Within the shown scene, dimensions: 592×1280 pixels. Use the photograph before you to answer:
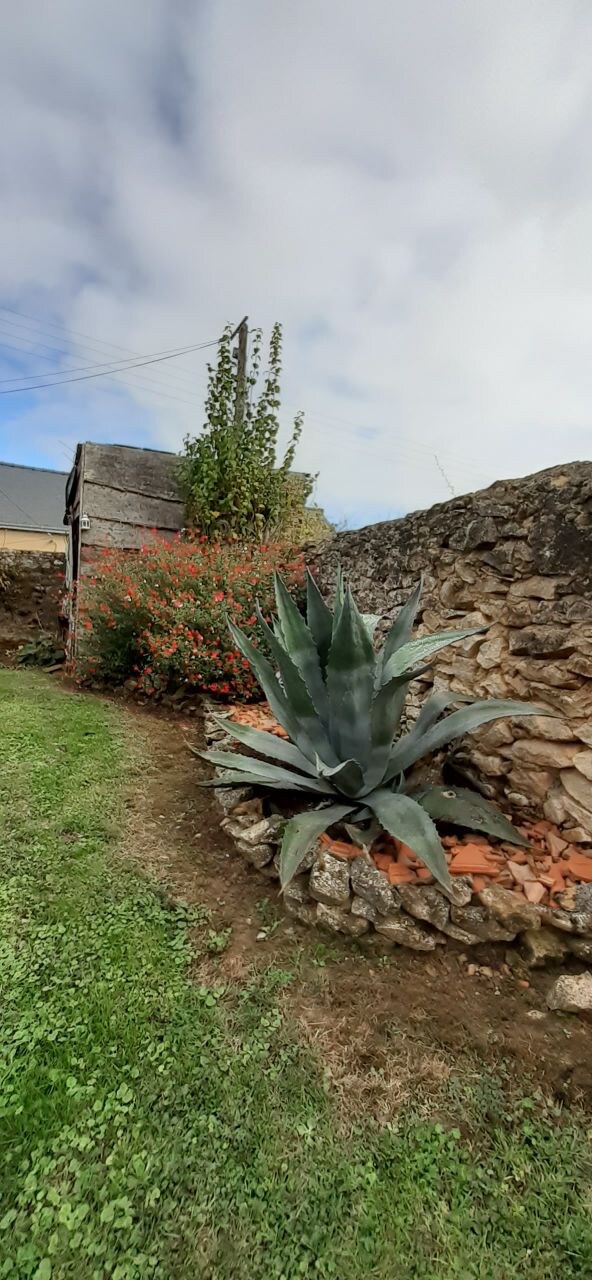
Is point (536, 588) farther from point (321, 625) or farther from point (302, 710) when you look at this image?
point (302, 710)

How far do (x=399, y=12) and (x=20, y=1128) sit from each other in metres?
4.66

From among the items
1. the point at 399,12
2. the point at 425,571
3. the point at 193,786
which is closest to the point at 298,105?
the point at 399,12

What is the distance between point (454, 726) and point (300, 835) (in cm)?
71

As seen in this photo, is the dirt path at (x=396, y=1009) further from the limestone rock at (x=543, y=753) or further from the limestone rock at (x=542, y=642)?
the limestone rock at (x=542, y=642)

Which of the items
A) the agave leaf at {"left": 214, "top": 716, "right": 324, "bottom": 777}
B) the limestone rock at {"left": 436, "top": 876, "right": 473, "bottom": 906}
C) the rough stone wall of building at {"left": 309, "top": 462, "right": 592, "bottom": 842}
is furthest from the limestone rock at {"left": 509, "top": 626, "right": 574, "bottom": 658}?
the agave leaf at {"left": 214, "top": 716, "right": 324, "bottom": 777}

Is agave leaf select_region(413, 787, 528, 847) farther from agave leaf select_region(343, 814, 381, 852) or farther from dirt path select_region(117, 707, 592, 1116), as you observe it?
dirt path select_region(117, 707, 592, 1116)

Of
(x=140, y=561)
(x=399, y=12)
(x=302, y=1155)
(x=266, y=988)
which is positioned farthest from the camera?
(x=140, y=561)

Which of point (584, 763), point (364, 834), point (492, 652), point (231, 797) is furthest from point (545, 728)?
point (231, 797)

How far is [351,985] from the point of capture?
1551 mm

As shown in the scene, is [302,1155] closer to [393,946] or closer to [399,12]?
[393,946]

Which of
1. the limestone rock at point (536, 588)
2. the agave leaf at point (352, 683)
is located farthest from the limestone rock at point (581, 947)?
the limestone rock at point (536, 588)

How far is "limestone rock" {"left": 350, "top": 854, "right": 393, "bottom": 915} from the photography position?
1711 millimetres

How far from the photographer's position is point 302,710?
7.41ft

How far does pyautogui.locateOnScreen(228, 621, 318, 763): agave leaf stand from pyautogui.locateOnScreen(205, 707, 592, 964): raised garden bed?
0.41 m
